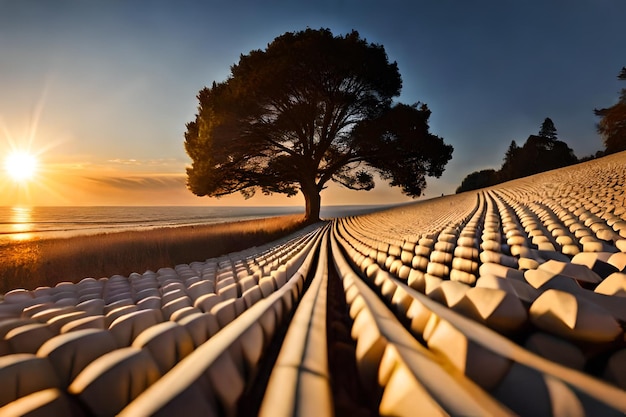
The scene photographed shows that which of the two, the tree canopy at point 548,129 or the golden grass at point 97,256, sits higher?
the tree canopy at point 548,129

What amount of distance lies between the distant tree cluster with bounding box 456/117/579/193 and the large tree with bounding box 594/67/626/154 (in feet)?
11.7

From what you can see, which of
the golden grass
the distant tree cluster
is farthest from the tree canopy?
the golden grass

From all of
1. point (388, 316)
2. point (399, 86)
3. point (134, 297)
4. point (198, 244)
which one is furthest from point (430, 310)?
point (399, 86)

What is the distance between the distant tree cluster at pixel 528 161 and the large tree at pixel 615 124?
3560mm

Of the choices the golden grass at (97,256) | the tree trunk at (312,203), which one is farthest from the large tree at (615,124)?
the golden grass at (97,256)

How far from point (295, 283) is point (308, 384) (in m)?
0.90

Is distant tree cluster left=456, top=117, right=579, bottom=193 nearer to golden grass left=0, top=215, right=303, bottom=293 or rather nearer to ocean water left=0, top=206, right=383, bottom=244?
ocean water left=0, top=206, right=383, bottom=244

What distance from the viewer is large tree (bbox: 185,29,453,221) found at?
10266 millimetres

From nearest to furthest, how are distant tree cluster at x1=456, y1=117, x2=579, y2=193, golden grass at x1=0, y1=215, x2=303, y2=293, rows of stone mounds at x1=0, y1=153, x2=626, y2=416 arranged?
rows of stone mounds at x1=0, y1=153, x2=626, y2=416, golden grass at x1=0, y1=215, x2=303, y2=293, distant tree cluster at x1=456, y1=117, x2=579, y2=193

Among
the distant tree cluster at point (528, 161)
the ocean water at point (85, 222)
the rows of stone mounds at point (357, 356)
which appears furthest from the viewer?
the distant tree cluster at point (528, 161)

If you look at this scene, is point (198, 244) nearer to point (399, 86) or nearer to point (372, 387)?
point (372, 387)

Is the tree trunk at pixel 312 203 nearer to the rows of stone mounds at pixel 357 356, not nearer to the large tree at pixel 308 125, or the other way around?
the large tree at pixel 308 125

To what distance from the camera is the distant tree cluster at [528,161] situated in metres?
22.5

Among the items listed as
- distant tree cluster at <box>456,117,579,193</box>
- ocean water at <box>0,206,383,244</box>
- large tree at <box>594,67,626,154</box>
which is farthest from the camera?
distant tree cluster at <box>456,117,579,193</box>
